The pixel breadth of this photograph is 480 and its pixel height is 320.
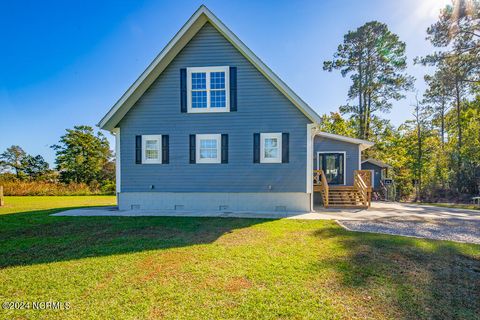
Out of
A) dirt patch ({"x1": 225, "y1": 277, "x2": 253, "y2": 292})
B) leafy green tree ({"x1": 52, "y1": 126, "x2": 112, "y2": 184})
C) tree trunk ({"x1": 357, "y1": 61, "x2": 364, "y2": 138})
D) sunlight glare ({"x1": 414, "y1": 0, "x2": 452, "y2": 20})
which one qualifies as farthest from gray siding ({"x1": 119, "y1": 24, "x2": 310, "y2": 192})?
leafy green tree ({"x1": 52, "y1": 126, "x2": 112, "y2": 184})

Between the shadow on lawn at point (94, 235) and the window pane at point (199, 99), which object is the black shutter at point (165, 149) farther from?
the shadow on lawn at point (94, 235)

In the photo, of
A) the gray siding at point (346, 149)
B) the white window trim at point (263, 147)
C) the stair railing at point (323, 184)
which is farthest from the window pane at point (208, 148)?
the gray siding at point (346, 149)

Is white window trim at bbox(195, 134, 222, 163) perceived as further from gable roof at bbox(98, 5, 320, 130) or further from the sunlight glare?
the sunlight glare

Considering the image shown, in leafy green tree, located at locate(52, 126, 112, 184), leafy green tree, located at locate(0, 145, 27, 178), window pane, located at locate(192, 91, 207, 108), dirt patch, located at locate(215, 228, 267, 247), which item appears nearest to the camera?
dirt patch, located at locate(215, 228, 267, 247)

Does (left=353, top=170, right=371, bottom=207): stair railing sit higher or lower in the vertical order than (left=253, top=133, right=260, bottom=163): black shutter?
lower

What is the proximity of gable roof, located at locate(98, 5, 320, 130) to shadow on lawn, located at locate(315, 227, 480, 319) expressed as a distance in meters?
5.48

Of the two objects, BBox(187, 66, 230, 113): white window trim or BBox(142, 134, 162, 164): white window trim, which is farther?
BBox(142, 134, 162, 164): white window trim

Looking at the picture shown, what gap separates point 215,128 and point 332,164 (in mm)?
7762

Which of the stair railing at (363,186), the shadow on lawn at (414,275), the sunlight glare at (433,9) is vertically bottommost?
the shadow on lawn at (414,275)

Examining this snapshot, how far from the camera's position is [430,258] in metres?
4.07

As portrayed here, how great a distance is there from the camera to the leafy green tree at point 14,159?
26.8 meters

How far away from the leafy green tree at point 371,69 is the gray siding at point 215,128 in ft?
55.8

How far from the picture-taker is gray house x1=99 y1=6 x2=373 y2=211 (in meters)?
9.06

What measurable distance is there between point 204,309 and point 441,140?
101ft
